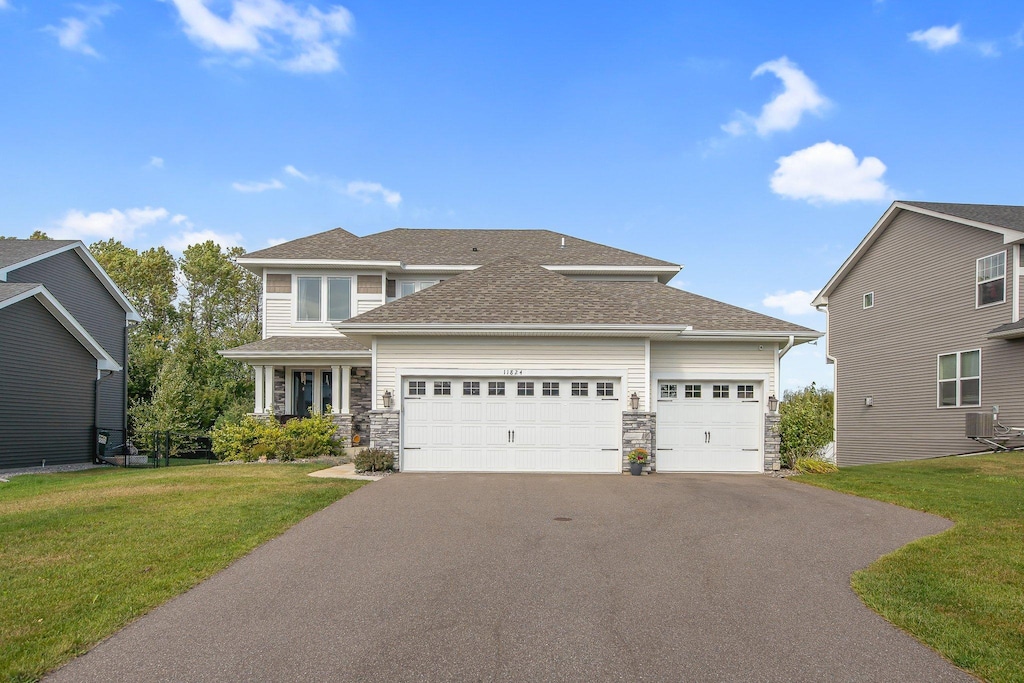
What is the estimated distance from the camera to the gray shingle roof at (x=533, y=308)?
16.5 m

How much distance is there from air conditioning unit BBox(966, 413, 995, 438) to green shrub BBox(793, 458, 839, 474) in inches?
168

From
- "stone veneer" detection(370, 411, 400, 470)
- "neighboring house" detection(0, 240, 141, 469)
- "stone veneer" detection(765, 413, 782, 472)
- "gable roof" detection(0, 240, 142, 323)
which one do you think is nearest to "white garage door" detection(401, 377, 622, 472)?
"stone veneer" detection(370, 411, 400, 470)

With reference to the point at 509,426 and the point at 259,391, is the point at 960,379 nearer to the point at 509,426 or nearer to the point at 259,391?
the point at 509,426

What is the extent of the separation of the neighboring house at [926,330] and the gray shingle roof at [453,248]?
716 cm

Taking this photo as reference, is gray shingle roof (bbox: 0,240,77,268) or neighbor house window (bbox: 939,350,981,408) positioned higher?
gray shingle roof (bbox: 0,240,77,268)

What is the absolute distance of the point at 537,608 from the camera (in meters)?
6.20

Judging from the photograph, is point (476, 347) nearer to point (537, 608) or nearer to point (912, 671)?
point (537, 608)

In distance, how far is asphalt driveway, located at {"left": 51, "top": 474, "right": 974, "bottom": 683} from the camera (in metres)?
4.90

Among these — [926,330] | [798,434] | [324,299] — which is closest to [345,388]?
[324,299]

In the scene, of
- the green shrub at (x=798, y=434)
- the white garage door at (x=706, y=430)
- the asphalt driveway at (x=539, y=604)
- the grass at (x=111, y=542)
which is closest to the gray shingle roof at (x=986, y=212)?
the green shrub at (x=798, y=434)

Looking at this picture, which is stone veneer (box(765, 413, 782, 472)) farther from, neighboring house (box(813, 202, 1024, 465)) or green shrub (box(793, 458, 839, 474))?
neighboring house (box(813, 202, 1024, 465))

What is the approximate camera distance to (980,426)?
18062 millimetres

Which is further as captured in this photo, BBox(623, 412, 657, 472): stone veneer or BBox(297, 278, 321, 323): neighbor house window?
BBox(297, 278, 321, 323): neighbor house window

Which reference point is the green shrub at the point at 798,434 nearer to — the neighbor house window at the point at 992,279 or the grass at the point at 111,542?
the neighbor house window at the point at 992,279
